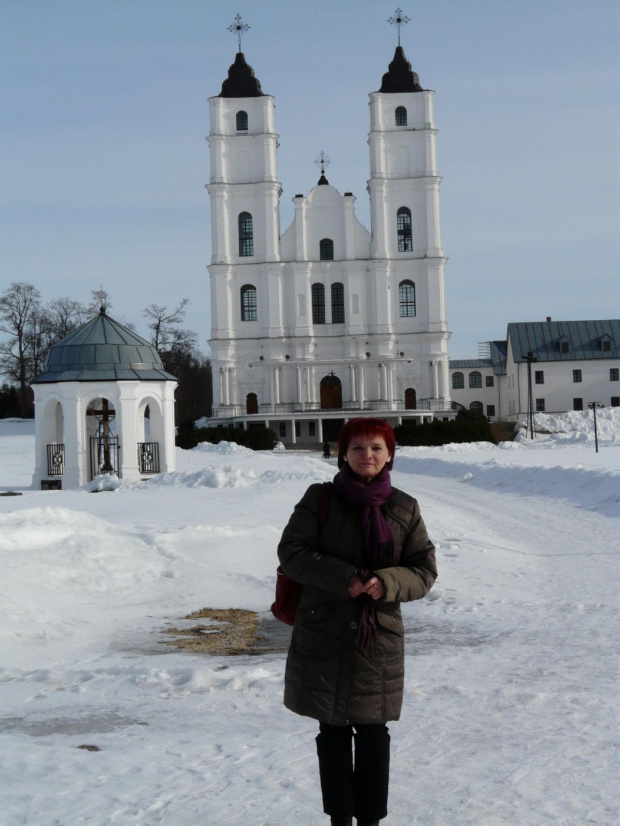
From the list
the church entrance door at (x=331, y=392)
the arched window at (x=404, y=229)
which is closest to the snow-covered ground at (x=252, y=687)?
the church entrance door at (x=331, y=392)

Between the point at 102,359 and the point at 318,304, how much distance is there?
42.6 meters

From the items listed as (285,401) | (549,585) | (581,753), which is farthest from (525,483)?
(285,401)

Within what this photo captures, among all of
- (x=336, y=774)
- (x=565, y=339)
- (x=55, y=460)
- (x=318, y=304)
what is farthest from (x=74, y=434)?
(x=565, y=339)

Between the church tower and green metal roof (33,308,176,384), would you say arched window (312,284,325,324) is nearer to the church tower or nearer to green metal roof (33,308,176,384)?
the church tower

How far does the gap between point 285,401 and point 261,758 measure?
6076cm

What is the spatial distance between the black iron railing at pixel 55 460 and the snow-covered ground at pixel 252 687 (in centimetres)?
1096

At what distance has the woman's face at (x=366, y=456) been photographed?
4172mm

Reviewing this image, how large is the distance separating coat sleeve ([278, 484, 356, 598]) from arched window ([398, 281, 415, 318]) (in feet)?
208

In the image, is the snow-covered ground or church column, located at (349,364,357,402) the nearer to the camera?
the snow-covered ground

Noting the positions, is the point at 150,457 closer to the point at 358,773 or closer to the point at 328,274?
the point at 358,773

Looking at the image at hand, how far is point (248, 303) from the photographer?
6688 cm

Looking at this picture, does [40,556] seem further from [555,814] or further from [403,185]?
[403,185]

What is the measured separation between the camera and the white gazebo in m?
25.0

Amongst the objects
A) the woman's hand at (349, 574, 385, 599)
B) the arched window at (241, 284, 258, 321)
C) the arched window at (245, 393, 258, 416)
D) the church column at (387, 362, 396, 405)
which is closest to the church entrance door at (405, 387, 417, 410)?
the church column at (387, 362, 396, 405)
